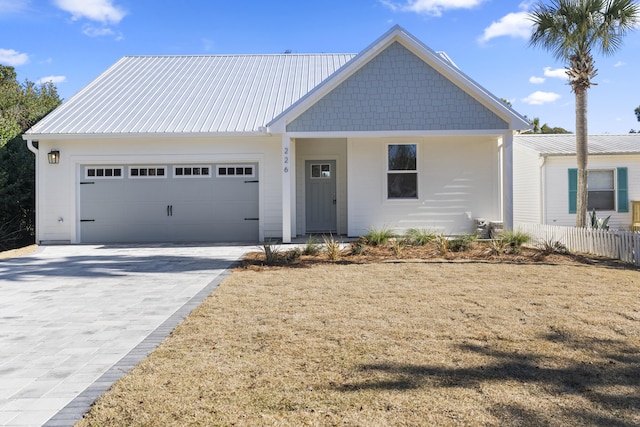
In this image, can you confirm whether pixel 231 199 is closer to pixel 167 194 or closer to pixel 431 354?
pixel 167 194

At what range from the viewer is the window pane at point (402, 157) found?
13781 millimetres

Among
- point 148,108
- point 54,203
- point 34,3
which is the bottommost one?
point 54,203

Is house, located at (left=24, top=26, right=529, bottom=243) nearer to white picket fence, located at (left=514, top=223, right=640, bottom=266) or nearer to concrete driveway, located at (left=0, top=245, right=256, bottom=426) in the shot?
white picket fence, located at (left=514, top=223, right=640, bottom=266)

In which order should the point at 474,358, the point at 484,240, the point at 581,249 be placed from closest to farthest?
the point at 474,358
the point at 581,249
the point at 484,240

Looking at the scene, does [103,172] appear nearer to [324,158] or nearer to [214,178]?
[214,178]

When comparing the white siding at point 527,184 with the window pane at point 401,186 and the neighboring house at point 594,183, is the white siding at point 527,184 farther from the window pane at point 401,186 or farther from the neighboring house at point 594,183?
the window pane at point 401,186

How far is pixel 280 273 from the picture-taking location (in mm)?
8297

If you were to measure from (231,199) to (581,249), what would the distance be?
9.32 meters

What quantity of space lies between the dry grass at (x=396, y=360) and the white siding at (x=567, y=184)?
962 cm

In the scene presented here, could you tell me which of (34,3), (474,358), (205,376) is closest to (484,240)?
(474,358)

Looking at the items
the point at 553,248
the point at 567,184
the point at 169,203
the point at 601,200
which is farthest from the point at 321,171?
the point at 601,200

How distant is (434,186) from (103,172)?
994 cm

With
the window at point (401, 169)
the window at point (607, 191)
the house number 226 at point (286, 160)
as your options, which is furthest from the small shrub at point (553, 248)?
the house number 226 at point (286, 160)

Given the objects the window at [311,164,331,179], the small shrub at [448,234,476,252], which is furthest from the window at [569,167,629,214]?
the window at [311,164,331,179]
